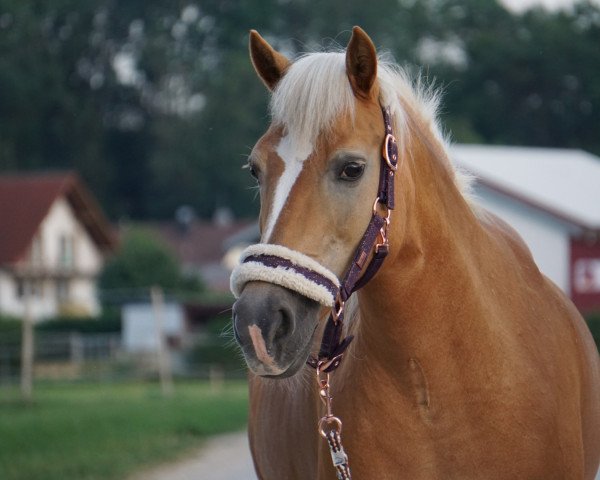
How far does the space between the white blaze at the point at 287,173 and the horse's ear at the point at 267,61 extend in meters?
0.40

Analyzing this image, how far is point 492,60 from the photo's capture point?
53.5m

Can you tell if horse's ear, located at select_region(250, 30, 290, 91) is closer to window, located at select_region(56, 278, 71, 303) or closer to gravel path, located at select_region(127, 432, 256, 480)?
gravel path, located at select_region(127, 432, 256, 480)

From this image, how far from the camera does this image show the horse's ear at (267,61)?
366 cm

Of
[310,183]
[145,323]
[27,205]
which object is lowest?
[145,323]

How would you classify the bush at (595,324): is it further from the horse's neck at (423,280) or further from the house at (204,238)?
the house at (204,238)

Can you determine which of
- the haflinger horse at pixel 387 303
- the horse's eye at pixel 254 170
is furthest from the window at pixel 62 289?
the horse's eye at pixel 254 170

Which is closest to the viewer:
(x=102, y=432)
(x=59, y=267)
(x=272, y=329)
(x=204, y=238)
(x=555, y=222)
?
(x=272, y=329)

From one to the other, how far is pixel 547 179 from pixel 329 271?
2910cm

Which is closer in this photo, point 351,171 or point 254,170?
point 351,171

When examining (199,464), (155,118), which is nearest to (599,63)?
(155,118)

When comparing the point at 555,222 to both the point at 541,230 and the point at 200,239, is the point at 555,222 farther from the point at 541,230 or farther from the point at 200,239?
the point at 200,239

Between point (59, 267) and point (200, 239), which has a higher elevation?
point (200, 239)

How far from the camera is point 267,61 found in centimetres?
370

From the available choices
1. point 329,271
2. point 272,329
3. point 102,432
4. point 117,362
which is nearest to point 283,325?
point 272,329
